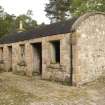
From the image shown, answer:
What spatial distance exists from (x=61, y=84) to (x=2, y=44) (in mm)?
11881

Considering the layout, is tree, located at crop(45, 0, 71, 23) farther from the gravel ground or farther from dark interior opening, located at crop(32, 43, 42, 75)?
the gravel ground

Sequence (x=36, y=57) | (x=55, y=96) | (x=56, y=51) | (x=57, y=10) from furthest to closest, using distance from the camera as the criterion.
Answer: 1. (x=57, y=10)
2. (x=36, y=57)
3. (x=56, y=51)
4. (x=55, y=96)

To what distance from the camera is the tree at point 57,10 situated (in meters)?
44.9

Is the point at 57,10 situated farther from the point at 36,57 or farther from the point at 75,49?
the point at 75,49

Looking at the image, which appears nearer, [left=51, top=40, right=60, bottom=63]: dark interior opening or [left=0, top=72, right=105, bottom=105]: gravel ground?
[left=0, top=72, right=105, bottom=105]: gravel ground

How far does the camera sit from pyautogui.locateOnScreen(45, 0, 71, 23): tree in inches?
1767

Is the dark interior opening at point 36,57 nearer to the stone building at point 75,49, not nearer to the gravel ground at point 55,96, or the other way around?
the stone building at point 75,49

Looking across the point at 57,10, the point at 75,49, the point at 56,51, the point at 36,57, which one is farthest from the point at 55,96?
the point at 57,10

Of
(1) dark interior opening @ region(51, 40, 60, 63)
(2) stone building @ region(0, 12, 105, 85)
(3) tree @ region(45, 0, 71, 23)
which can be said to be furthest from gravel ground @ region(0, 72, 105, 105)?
(3) tree @ region(45, 0, 71, 23)

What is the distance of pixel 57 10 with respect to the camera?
47.6 metres

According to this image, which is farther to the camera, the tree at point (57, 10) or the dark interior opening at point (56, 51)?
the tree at point (57, 10)

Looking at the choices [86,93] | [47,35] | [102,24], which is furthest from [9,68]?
[86,93]

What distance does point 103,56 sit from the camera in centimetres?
1476

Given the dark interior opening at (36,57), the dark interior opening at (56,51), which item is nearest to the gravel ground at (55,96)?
the dark interior opening at (56,51)
